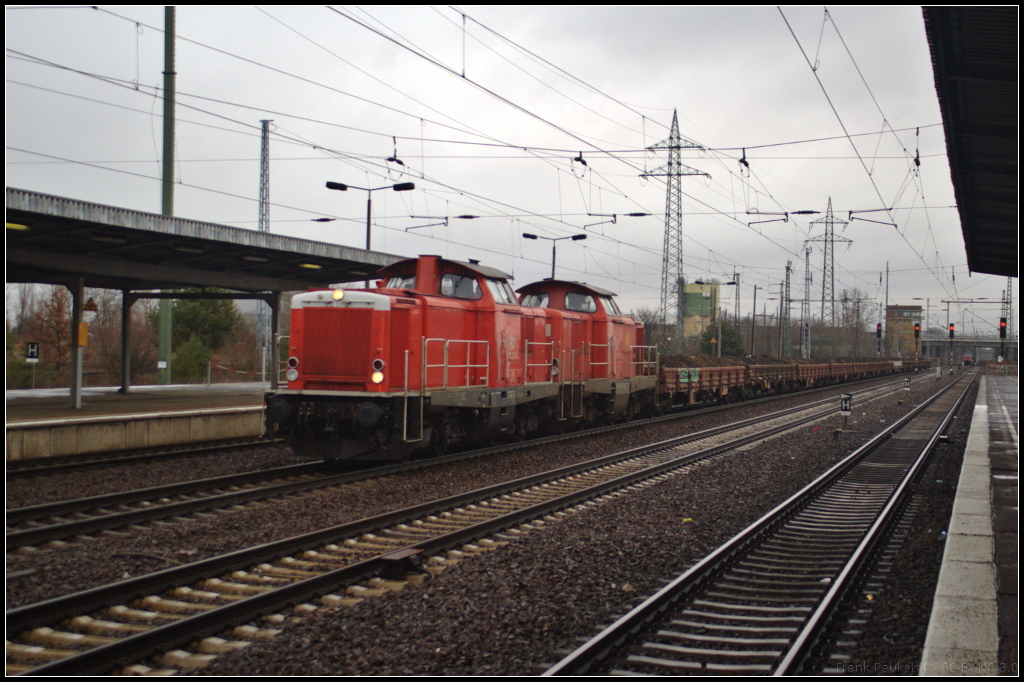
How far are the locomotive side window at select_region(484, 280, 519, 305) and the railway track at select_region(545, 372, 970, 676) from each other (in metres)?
6.29

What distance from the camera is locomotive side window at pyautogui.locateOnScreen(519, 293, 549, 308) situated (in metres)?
18.3

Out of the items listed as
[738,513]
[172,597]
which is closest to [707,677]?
[172,597]

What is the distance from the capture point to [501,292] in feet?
46.1

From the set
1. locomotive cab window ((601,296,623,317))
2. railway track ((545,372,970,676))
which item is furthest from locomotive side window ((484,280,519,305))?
railway track ((545,372,970,676))

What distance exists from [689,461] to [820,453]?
359cm

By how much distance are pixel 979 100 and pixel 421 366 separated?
27.0ft

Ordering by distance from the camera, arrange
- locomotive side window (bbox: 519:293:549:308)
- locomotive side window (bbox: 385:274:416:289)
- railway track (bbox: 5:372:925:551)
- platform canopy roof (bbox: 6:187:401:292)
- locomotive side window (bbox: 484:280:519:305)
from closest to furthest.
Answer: railway track (bbox: 5:372:925:551), locomotive side window (bbox: 385:274:416:289), locomotive side window (bbox: 484:280:519:305), platform canopy roof (bbox: 6:187:401:292), locomotive side window (bbox: 519:293:549:308)

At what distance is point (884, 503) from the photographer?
10.2 meters

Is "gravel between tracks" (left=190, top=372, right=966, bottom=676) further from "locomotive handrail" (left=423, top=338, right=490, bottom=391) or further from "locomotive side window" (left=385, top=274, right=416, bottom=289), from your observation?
"locomotive side window" (left=385, top=274, right=416, bottom=289)

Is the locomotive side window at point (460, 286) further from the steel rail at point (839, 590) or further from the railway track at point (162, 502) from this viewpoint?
the steel rail at point (839, 590)

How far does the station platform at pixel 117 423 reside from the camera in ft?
42.8

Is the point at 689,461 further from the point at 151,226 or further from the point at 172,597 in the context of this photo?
the point at 151,226

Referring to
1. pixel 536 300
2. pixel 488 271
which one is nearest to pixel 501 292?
pixel 488 271

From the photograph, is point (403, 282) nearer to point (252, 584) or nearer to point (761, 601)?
point (252, 584)
